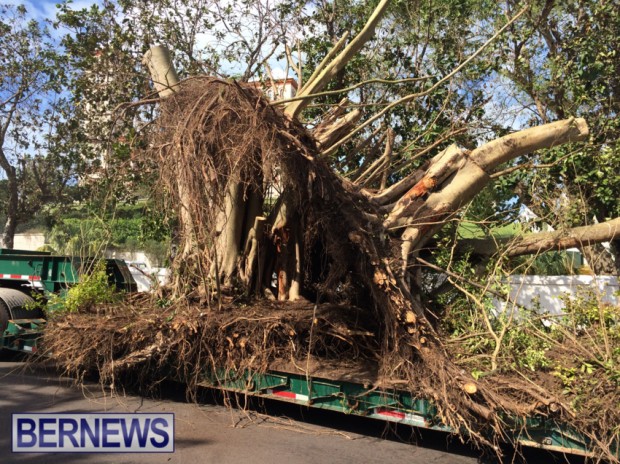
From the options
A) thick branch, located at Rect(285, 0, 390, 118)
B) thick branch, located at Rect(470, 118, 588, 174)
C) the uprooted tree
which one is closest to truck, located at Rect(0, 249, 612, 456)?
the uprooted tree

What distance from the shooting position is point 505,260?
21.5 feet

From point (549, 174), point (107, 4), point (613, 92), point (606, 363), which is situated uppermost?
point (107, 4)

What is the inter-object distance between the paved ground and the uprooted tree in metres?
0.52

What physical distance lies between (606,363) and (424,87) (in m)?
6.93

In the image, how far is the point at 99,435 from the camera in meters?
4.28

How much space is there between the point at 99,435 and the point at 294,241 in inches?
124

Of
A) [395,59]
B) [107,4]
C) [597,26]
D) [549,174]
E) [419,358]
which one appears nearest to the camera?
[419,358]

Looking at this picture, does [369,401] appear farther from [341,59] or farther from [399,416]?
[341,59]

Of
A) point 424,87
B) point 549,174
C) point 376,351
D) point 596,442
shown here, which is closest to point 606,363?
point 596,442

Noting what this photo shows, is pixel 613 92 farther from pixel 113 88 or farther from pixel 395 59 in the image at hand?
pixel 113 88

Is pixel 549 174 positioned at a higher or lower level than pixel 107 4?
lower

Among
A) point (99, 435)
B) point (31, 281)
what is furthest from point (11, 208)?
point (99, 435)

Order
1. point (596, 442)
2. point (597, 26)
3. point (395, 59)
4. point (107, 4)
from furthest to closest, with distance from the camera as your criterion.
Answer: point (107, 4)
point (395, 59)
point (597, 26)
point (596, 442)

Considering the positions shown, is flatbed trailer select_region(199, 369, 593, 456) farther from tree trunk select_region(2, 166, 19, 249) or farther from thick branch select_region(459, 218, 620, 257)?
tree trunk select_region(2, 166, 19, 249)
